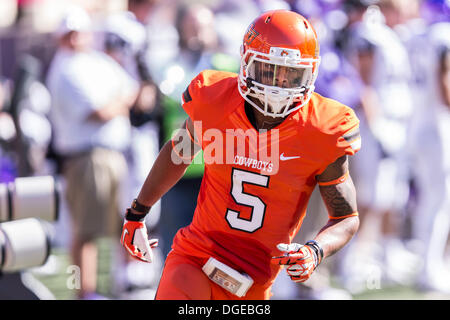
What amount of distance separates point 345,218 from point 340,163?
0.77ft

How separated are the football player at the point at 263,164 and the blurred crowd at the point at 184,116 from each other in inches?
66.4

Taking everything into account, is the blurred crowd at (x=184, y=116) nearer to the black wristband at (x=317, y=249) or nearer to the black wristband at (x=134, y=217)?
the black wristband at (x=134, y=217)

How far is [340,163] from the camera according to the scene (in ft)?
9.25

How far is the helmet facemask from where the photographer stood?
2.78 metres

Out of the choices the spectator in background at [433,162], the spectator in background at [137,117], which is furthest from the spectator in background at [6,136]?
the spectator in background at [433,162]

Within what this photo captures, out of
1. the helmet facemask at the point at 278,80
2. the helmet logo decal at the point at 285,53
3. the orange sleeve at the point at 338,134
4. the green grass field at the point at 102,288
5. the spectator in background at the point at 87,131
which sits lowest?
the green grass field at the point at 102,288

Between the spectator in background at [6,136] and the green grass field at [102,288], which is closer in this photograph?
the green grass field at [102,288]

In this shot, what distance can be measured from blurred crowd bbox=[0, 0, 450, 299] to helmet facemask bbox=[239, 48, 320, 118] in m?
1.80

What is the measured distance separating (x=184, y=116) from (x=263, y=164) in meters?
2.01

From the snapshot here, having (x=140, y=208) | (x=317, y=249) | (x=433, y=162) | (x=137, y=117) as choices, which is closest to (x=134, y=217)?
(x=140, y=208)

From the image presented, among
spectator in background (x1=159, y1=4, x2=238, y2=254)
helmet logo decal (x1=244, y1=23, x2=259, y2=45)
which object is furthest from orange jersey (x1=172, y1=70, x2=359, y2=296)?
spectator in background (x1=159, y1=4, x2=238, y2=254)

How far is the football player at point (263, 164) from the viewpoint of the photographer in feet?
9.18

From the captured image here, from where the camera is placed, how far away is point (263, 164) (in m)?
2.83

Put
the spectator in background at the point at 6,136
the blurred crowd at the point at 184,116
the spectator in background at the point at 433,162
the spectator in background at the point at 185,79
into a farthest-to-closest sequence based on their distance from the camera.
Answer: the spectator in background at the point at 6,136, the spectator in background at the point at 433,162, the blurred crowd at the point at 184,116, the spectator in background at the point at 185,79
